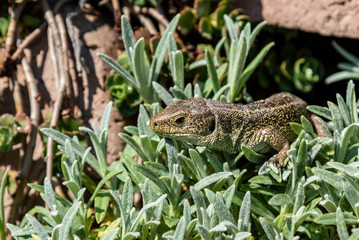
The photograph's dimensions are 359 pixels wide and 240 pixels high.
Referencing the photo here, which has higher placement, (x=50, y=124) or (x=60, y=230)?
(x=50, y=124)

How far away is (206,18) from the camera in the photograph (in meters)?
3.88

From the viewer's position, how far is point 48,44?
3777mm

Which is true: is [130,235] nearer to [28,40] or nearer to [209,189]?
[209,189]

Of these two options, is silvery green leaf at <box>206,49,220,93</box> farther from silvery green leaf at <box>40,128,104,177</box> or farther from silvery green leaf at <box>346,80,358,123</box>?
silvery green leaf at <box>40,128,104,177</box>

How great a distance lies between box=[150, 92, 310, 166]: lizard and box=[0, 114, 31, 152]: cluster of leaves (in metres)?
1.18

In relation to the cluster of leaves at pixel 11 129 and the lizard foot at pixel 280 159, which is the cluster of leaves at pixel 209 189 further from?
the cluster of leaves at pixel 11 129

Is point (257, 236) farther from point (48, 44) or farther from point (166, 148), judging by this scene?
point (48, 44)

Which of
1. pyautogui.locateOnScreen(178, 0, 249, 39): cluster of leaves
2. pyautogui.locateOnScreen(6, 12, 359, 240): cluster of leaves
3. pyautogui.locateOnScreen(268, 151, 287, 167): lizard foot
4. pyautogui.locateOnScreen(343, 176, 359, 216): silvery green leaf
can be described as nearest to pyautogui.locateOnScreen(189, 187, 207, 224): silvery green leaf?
pyautogui.locateOnScreen(6, 12, 359, 240): cluster of leaves

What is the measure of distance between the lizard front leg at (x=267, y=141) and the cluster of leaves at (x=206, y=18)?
1.27 meters

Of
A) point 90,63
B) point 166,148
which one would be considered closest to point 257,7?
point 90,63

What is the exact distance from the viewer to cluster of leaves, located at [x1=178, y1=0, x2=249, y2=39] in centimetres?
384

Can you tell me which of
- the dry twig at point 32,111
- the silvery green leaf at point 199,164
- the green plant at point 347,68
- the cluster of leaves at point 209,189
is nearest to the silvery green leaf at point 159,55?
the cluster of leaves at point 209,189

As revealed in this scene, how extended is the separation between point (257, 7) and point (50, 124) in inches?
82.1

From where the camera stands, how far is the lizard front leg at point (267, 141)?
2.85 meters
